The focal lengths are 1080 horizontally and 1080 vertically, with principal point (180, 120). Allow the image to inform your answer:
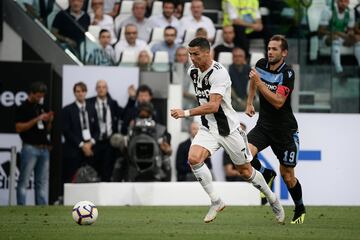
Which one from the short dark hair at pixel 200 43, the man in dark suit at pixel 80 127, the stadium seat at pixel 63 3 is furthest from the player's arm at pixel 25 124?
the short dark hair at pixel 200 43

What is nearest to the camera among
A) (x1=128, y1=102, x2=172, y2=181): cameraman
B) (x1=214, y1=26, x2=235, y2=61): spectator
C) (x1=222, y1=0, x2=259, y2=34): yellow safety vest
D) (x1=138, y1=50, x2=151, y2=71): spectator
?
(x1=128, y1=102, x2=172, y2=181): cameraman

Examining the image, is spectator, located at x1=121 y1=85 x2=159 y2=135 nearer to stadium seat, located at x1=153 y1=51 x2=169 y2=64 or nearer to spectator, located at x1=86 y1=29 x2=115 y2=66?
spectator, located at x1=86 y1=29 x2=115 y2=66

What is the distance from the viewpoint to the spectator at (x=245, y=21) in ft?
78.6

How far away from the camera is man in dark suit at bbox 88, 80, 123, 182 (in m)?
21.7

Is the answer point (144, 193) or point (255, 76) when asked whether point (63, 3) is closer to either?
point (144, 193)

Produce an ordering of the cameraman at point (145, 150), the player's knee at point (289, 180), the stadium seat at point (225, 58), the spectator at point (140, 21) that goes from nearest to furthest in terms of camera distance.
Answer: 1. the player's knee at point (289, 180)
2. the cameraman at point (145, 150)
3. the stadium seat at point (225, 58)
4. the spectator at point (140, 21)

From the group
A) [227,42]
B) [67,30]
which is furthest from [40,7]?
[227,42]

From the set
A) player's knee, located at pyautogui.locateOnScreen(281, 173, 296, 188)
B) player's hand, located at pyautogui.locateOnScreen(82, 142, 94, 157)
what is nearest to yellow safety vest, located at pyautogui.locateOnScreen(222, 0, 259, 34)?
Answer: player's hand, located at pyautogui.locateOnScreen(82, 142, 94, 157)

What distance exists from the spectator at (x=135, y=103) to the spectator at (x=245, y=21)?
126 inches

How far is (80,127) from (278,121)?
7591 mm

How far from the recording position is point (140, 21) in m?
23.8

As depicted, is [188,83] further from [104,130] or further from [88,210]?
[88,210]

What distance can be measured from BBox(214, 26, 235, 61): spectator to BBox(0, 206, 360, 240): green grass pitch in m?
5.81

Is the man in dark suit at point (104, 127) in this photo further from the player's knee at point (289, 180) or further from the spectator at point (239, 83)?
the player's knee at point (289, 180)
